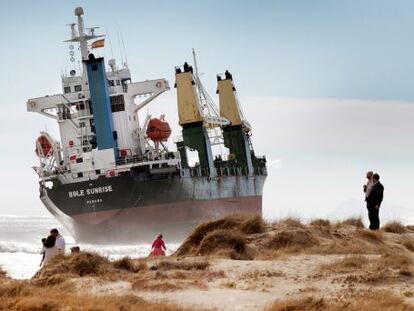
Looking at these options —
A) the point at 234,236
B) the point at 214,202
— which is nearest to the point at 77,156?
the point at 214,202

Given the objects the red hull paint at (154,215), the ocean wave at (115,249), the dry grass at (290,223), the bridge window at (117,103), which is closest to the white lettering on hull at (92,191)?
the red hull paint at (154,215)

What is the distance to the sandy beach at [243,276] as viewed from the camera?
29.3ft

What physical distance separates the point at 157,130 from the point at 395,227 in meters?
32.2

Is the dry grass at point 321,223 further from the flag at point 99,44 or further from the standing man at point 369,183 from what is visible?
the flag at point 99,44

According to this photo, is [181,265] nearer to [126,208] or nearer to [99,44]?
[126,208]

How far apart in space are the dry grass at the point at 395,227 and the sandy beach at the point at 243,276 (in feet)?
6.16

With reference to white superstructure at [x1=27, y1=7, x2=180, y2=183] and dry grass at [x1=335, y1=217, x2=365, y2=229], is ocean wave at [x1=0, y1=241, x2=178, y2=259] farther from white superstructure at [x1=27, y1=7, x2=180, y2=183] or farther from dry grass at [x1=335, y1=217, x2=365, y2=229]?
dry grass at [x1=335, y1=217, x2=365, y2=229]

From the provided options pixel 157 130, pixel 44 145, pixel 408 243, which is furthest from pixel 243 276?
pixel 44 145

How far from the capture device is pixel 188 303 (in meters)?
9.21

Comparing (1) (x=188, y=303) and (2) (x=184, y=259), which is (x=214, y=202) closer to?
(2) (x=184, y=259)

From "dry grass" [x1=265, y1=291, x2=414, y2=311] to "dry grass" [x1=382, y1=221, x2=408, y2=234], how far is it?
892 centimetres

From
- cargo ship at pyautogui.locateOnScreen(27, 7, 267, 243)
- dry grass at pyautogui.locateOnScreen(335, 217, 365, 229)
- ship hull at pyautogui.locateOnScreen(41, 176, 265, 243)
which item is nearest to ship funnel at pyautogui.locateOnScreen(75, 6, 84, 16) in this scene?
cargo ship at pyautogui.locateOnScreen(27, 7, 267, 243)

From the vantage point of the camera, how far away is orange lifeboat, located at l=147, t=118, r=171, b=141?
48969 mm

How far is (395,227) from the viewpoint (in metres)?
18.0
